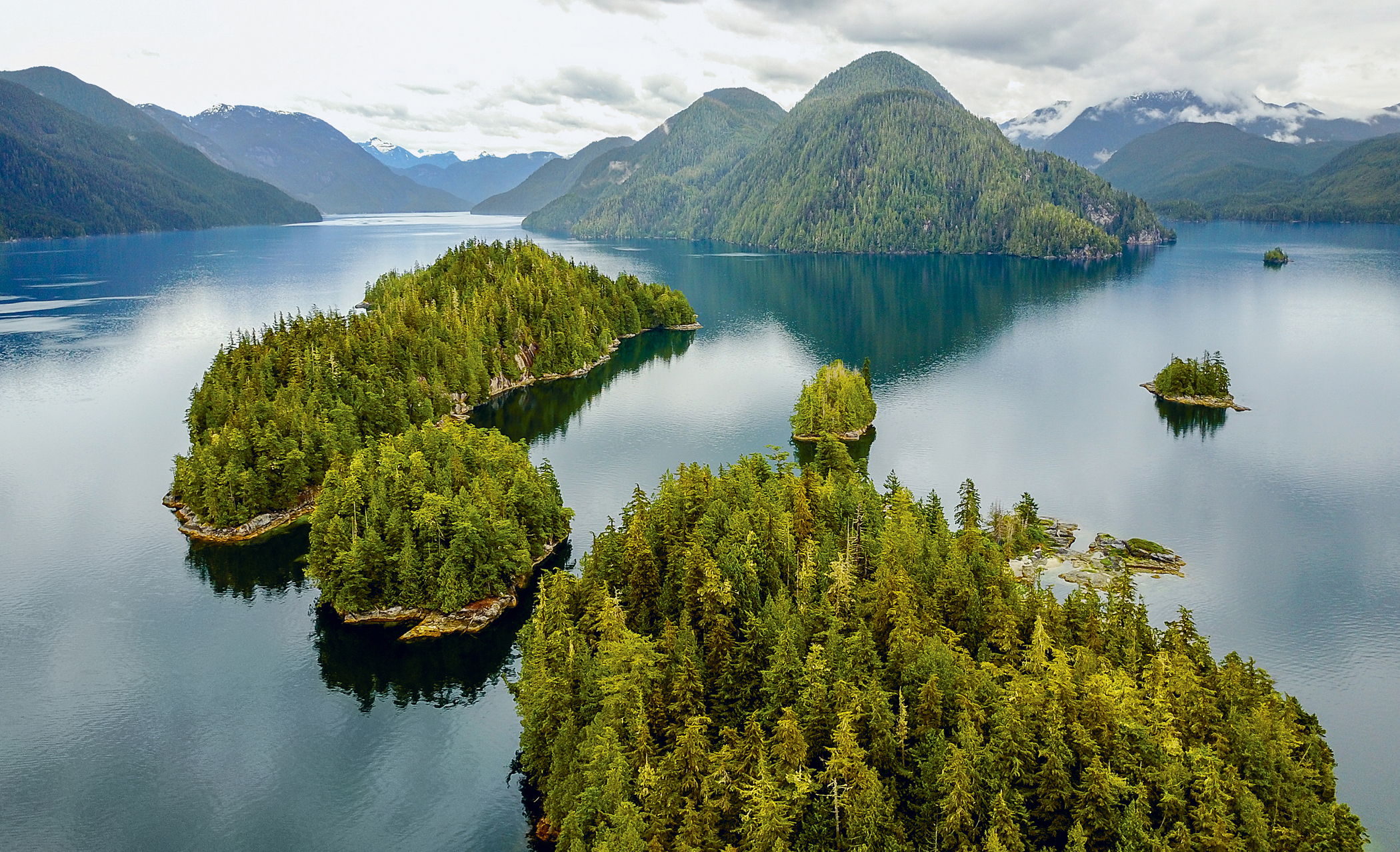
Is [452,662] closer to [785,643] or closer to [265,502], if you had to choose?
[785,643]

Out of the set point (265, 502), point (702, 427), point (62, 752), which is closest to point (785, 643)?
point (62, 752)

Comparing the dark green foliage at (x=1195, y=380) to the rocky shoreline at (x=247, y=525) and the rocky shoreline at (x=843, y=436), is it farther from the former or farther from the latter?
the rocky shoreline at (x=247, y=525)

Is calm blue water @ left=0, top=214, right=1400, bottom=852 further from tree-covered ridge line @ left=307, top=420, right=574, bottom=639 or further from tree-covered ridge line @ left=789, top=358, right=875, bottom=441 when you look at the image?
tree-covered ridge line @ left=789, top=358, right=875, bottom=441

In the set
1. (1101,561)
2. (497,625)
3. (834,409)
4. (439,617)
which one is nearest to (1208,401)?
(834,409)

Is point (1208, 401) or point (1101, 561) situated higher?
point (1208, 401)

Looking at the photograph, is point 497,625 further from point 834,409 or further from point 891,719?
point 834,409

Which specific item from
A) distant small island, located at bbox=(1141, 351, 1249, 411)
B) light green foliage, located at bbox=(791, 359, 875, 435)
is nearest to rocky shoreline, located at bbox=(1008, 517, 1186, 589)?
light green foliage, located at bbox=(791, 359, 875, 435)
